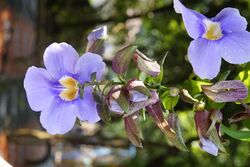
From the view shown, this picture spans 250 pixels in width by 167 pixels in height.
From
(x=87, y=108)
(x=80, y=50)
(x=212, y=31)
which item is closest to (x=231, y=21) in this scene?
(x=212, y=31)

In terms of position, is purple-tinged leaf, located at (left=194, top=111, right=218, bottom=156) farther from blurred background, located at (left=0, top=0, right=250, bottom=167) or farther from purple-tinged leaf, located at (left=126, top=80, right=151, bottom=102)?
blurred background, located at (left=0, top=0, right=250, bottom=167)

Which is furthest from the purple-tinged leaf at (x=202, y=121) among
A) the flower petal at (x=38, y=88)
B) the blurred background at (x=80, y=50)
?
the blurred background at (x=80, y=50)

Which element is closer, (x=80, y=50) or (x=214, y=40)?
(x=214, y=40)

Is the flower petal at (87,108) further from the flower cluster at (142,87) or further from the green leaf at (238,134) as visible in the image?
the green leaf at (238,134)

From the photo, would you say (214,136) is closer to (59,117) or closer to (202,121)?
(202,121)

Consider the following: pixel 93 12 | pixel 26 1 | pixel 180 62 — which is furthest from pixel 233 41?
pixel 26 1

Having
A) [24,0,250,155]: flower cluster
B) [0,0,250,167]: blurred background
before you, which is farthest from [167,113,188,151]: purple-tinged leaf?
[0,0,250,167]: blurred background
